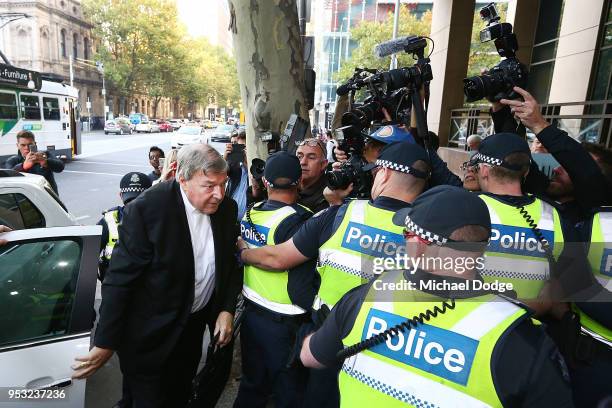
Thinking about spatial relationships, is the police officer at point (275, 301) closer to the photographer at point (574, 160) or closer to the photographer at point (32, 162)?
the photographer at point (574, 160)

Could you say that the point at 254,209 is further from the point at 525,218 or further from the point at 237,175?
the point at 237,175

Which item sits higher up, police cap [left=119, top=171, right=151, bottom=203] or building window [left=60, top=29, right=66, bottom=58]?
building window [left=60, top=29, right=66, bottom=58]

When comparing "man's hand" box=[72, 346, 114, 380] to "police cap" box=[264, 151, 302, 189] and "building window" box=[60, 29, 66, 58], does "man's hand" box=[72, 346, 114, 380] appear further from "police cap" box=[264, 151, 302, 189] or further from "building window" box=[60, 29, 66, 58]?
"building window" box=[60, 29, 66, 58]

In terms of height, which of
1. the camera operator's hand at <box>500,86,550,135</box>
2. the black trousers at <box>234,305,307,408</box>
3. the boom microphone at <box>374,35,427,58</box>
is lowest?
the black trousers at <box>234,305,307,408</box>

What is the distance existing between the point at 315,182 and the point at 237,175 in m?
1.33

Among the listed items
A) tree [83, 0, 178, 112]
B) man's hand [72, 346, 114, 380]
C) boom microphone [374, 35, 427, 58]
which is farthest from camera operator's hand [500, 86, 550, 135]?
tree [83, 0, 178, 112]

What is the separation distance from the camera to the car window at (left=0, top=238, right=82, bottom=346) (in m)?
2.16

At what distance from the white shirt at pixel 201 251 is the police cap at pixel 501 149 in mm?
1504

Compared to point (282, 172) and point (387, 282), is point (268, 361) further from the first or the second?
point (387, 282)

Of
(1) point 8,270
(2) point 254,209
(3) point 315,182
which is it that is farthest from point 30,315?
(3) point 315,182

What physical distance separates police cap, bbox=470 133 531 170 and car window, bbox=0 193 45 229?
11.6ft

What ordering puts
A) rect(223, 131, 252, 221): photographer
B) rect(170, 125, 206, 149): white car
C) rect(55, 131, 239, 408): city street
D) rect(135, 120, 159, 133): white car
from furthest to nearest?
rect(135, 120, 159, 133): white car
rect(170, 125, 206, 149): white car
rect(223, 131, 252, 221): photographer
rect(55, 131, 239, 408): city street

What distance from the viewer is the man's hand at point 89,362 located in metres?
1.88

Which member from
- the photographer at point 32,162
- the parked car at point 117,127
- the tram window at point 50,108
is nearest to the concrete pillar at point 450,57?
the photographer at point 32,162
